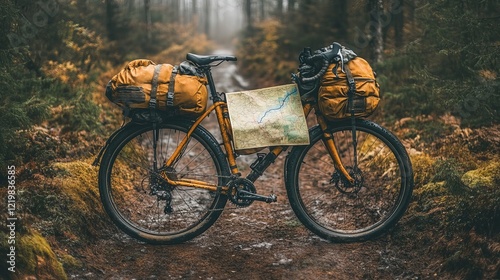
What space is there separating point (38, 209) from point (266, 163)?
7.19 feet

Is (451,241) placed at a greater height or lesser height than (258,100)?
lesser

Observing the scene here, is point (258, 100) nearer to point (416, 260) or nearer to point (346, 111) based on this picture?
point (346, 111)

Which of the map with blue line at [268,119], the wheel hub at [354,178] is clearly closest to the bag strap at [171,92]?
the map with blue line at [268,119]

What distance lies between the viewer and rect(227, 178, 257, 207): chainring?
462 centimetres

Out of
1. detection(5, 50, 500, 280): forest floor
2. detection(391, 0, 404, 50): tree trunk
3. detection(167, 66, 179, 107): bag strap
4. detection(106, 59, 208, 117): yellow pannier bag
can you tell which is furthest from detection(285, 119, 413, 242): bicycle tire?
detection(391, 0, 404, 50): tree trunk

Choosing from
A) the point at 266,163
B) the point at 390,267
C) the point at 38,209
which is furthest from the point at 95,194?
the point at 390,267

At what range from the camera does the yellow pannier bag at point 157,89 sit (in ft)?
14.2

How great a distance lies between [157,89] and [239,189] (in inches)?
49.0

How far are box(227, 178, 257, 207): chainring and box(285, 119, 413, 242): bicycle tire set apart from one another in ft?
1.27

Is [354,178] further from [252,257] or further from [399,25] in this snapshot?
[399,25]

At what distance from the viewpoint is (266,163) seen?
472 centimetres

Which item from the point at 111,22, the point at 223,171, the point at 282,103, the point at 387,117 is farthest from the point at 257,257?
the point at 111,22

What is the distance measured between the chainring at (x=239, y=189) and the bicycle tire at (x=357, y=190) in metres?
0.39

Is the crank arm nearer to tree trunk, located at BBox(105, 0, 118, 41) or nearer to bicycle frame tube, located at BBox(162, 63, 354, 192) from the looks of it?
bicycle frame tube, located at BBox(162, 63, 354, 192)
